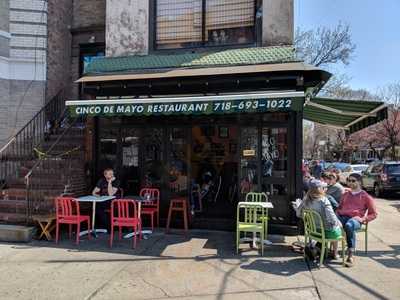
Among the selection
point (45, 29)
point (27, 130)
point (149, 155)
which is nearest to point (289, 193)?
point (149, 155)

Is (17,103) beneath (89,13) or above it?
beneath

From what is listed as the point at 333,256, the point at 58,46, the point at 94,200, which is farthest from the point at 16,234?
the point at 58,46

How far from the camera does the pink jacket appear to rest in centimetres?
692

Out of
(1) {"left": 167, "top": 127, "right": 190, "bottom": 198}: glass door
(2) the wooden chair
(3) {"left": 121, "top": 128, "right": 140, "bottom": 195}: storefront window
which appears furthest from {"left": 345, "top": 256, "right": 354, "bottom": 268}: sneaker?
(3) {"left": 121, "top": 128, "right": 140, "bottom": 195}: storefront window

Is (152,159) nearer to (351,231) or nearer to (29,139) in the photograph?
(29,139)

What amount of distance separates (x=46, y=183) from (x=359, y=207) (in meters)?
6.67

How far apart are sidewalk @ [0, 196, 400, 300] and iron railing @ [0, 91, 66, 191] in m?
3.68

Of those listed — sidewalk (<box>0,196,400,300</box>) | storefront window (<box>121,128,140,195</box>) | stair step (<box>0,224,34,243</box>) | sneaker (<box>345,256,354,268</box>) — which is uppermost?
storefront window (<box>121,128,140,195</box>)

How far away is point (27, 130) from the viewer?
11.3 meters

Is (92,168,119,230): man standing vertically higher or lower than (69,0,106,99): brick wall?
lower

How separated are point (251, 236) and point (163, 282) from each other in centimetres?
308

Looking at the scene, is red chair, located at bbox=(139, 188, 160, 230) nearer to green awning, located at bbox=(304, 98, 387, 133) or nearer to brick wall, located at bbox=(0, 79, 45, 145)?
green awning, located at bbox=(304, 98, 387, 133)

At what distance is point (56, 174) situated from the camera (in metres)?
9.48

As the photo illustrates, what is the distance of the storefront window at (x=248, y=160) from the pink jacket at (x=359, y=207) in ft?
7.18
